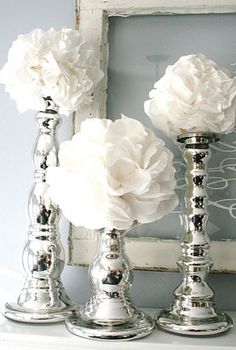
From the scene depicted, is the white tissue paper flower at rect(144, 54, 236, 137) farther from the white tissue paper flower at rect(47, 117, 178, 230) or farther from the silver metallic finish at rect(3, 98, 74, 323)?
the silver metallic finish at rect(3, 98, 74, 323)

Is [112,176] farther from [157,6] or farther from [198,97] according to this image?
[157,6]

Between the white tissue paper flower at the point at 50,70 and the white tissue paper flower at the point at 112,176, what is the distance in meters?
0.13

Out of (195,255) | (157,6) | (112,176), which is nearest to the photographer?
(112,176)

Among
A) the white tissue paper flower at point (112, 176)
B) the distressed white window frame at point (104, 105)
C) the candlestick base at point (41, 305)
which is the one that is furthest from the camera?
the distressed white window frame at point (104, 105)

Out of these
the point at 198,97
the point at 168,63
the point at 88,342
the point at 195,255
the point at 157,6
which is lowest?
the point at 88,342

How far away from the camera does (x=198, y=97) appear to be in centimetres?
100

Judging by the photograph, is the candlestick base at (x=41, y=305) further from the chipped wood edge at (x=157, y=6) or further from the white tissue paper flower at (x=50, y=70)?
the chipped wood edge at (x=157, y=6)

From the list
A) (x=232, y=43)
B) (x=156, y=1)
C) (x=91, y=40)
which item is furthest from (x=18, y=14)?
(x=232, y=43)

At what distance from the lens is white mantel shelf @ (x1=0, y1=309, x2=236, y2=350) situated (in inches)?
37.2

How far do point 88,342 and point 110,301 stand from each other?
80 millimetres

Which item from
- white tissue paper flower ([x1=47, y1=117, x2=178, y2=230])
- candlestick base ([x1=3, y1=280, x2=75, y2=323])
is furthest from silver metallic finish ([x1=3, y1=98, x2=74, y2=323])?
white tissue paper flower ([x1=47, y1=117, x2=178, y2=230])

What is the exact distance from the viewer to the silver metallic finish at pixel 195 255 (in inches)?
40.3

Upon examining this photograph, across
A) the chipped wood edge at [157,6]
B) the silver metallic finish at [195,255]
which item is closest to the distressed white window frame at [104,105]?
the chipped wood edge at [157,6]

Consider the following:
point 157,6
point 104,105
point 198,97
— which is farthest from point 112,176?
point 157,6
